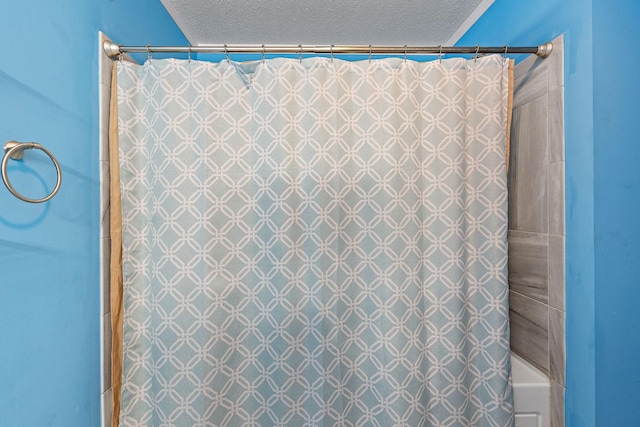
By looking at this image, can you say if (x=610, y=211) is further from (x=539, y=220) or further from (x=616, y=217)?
(x=539, y=220)

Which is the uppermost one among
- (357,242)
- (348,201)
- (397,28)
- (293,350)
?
(397,28)

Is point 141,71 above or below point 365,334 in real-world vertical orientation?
above

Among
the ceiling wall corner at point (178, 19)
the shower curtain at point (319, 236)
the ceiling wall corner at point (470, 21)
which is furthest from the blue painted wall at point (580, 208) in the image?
the ceiling wall corner at point (178, 19)

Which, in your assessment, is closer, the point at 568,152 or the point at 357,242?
the point at 568,152

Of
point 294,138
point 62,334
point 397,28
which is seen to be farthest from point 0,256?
point 397,28

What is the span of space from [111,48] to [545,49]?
146 cm

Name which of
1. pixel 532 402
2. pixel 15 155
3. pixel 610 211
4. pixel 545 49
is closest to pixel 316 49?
pixel 545 49

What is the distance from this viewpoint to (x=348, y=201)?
1.21 m

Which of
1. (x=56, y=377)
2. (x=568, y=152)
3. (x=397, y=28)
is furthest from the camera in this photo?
(x=397, y=28)

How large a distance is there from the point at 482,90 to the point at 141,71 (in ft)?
3.90

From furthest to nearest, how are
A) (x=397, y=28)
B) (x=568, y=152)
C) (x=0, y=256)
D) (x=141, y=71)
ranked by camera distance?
(x=397, y=28), (x=141, y=71), (x=568, y=152), (x=0, y=256)

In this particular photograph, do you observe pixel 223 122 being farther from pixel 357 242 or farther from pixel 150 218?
pixel 357 242

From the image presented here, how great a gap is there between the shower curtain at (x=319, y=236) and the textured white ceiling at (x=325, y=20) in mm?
711

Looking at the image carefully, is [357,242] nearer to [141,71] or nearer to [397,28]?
[141,71]
